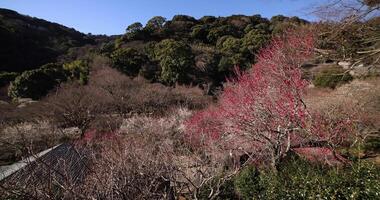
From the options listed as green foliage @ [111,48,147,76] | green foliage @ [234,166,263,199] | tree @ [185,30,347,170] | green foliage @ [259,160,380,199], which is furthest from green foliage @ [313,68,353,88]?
green foliage @ [111,48,147,76]

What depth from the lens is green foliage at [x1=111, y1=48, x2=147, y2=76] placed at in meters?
22.5

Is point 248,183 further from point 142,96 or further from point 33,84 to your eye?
point 33,84

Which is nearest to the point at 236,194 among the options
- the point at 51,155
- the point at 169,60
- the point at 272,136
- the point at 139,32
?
the point at 272,136

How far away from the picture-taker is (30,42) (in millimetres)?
30469

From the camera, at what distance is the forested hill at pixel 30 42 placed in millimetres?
26844

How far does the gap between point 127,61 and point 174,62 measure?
3.19 metres

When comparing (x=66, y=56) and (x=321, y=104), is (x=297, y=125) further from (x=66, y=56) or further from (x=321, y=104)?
(x=66, y=56)

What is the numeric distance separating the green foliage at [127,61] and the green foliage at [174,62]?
4.57 feet

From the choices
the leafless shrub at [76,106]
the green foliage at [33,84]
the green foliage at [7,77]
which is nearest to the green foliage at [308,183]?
the leafless shrub at [76,106]

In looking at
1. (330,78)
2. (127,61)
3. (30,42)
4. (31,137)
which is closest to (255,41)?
(127,61)

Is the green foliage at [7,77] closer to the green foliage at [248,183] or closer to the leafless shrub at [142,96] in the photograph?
the leafless shrub at [142,96]

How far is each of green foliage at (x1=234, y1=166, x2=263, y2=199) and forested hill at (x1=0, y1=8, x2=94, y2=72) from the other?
23878 millimetres

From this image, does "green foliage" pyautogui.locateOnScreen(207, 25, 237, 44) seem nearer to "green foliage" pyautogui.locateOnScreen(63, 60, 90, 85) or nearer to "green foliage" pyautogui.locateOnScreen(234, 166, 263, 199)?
"green foliage" pyautogui.locateOnScreen(63, 60, 90, 85)

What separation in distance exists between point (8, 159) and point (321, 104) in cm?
1081
